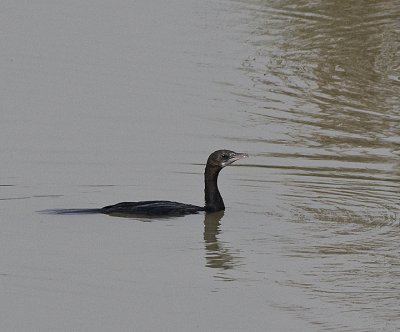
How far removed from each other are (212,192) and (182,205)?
53 cm

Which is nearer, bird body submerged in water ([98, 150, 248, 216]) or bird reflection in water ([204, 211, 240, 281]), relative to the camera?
bird reflection in water ([204, 211, 240, 281])

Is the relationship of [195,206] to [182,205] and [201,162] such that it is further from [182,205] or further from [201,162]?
[201,162]

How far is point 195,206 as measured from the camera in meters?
15.4

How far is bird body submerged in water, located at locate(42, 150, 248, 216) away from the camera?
1478 cm

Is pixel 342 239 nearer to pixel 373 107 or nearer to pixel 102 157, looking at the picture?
pixel 102 157

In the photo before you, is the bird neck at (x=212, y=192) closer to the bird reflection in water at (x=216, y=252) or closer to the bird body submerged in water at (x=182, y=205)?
the bird body submerged in water at (x=182, y=205)

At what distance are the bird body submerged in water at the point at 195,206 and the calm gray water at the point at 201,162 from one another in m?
0.14

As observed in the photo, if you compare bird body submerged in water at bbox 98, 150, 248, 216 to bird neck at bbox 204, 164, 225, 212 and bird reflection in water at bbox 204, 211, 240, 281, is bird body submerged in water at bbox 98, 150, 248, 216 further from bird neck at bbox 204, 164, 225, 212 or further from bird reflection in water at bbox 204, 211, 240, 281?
bird reflection in water at bbox 204, 211, 240, 281

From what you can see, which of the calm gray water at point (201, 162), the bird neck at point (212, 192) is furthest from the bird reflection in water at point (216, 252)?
the bird neck at point (212, 192)

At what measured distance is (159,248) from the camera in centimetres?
1354

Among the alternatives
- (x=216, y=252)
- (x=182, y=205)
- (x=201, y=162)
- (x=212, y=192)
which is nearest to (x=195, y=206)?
(x=212, y=192)

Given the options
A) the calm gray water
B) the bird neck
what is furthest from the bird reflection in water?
the bird neck

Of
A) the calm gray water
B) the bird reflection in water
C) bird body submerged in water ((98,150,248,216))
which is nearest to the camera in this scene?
the calm gray water

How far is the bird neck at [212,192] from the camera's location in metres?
15.4
